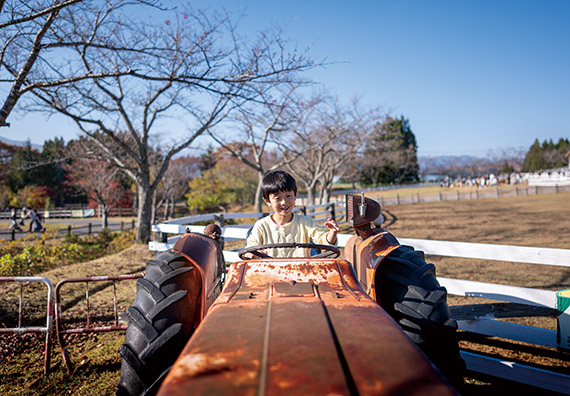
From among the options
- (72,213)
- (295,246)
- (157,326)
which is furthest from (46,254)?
(72,213)

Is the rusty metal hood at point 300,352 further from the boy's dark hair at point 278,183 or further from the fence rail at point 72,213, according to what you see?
the fence rail at point 72,213

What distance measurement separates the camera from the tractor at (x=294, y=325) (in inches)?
45.8

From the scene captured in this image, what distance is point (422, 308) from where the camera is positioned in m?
2.34

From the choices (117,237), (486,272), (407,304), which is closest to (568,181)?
(486,272)

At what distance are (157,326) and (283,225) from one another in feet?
5.17

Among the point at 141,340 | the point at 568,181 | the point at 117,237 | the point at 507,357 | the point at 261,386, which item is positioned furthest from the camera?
the point at 568,181

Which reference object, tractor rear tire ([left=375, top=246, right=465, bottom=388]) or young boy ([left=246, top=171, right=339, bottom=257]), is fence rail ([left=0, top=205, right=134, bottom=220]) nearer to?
young boy ([left=246, top=171, right=339, bottom=257])

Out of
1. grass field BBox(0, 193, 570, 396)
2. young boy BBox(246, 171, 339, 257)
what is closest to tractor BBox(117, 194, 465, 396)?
young boy BBox(246, 171, 339, 257)

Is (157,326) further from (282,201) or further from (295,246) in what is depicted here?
(282,201)

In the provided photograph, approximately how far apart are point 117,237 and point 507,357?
1337 cm

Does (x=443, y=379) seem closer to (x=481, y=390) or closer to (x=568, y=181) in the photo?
(x=481, y=390)

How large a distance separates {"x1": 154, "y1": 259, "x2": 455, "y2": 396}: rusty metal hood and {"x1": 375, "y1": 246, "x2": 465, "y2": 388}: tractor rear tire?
2.16 ft

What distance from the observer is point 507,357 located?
3502mm

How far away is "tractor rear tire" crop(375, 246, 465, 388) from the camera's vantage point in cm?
230
